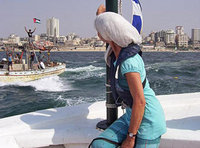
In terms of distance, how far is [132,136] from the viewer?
1515 mm

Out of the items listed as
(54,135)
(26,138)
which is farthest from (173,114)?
(26,138)

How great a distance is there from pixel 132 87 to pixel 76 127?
0.92 m

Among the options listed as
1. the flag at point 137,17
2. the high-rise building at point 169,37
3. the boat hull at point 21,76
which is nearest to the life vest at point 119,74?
the flag at point 137,17

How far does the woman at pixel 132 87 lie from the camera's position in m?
1.46

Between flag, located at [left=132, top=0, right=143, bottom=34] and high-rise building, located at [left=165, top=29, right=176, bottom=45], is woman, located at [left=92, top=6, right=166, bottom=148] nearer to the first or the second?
flag, located at [left=132, top=0, right=143, bottom=34]

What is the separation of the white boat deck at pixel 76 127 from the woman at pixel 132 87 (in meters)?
0.29

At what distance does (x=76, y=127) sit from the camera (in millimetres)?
2174

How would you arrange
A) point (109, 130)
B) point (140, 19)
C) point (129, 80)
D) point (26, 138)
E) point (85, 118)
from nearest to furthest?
point (129, 80)
point (109, 130)
point (26, 138)
point (140, 19)
point (85, 118)

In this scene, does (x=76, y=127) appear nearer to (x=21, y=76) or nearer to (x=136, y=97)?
(x=136, y=97)

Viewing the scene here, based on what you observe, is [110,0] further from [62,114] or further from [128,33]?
[62,114]

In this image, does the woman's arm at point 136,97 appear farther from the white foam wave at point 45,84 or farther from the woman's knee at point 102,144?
the white foam wave at point 45,84

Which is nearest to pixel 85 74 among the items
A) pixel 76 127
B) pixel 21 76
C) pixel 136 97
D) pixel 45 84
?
pixel 45 84

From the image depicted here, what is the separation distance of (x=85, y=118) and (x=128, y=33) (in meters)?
1.20

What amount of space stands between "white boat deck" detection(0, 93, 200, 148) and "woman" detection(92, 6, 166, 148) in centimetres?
29
